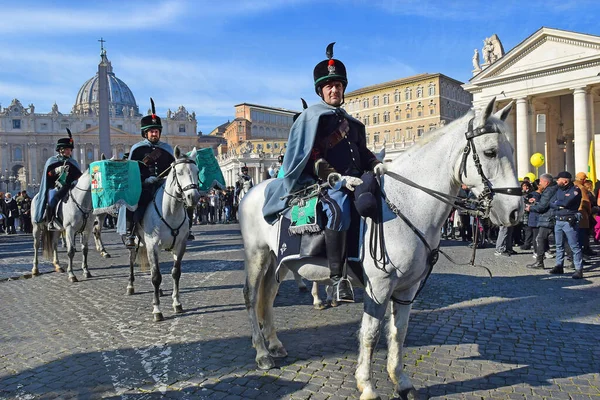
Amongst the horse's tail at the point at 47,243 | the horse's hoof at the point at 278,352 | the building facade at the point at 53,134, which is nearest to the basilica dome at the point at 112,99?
the building facade at the point at 53,134

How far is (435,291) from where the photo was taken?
837cm

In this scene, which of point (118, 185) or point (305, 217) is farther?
point (118, 185)

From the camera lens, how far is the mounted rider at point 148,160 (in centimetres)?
749

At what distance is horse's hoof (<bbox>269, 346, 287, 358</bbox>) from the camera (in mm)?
5086

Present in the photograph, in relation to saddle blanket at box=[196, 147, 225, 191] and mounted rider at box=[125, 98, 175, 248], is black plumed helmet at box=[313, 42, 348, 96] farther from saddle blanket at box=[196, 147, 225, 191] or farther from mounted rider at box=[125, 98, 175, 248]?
mounted rider at box=[125, 98, 175, 248]

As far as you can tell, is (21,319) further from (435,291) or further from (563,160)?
(563,160)

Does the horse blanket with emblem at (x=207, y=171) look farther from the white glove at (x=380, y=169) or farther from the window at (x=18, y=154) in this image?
the window at (x=18, y=154)

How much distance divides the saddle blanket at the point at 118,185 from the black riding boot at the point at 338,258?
14.4 ft

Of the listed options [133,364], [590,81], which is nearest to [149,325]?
[133,364]

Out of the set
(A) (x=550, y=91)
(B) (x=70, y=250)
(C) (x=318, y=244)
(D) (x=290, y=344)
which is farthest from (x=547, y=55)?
(C) (x=318, y=244)

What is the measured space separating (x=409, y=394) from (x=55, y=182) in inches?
380

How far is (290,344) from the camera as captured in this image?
554 cm

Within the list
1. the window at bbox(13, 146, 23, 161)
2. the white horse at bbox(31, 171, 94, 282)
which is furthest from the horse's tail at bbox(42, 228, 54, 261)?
the window at bbox(13, 146, 23, 161)

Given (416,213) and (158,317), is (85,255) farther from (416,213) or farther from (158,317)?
(416,213)
